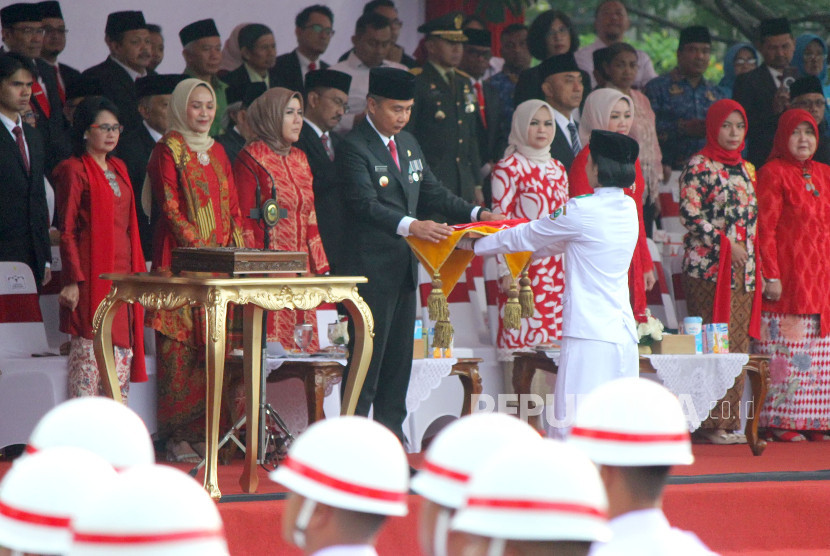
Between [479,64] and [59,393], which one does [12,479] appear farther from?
[479,64]

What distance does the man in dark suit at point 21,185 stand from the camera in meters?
5.25

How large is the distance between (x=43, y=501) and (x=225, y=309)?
262cm

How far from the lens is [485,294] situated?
658cm

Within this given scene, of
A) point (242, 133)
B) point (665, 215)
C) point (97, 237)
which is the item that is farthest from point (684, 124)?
point (97, 237)

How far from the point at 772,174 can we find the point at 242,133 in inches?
115

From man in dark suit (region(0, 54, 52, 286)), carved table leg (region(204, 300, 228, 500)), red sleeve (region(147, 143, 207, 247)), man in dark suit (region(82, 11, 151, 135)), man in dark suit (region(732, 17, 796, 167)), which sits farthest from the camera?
man in dark suit (region(732, 17, 796, 167))

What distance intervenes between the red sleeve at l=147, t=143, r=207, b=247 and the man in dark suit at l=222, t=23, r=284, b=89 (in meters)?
1.54

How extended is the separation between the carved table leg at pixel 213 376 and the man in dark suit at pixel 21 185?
1.58 m

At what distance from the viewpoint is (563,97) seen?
6.55 m

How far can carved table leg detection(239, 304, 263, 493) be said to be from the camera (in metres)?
4.29

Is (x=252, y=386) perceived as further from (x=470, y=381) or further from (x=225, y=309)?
(x=470, y=381)

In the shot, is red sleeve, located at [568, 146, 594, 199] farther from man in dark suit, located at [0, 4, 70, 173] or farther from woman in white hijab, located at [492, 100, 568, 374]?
man in dark suit, located at [0, 4, 70, 173]

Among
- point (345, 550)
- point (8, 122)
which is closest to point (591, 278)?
point (8, 122)

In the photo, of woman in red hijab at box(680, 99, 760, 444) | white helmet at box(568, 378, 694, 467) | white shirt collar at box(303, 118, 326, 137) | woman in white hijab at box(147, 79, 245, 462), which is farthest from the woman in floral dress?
white helmet at box(568, 378, 694, 467)
